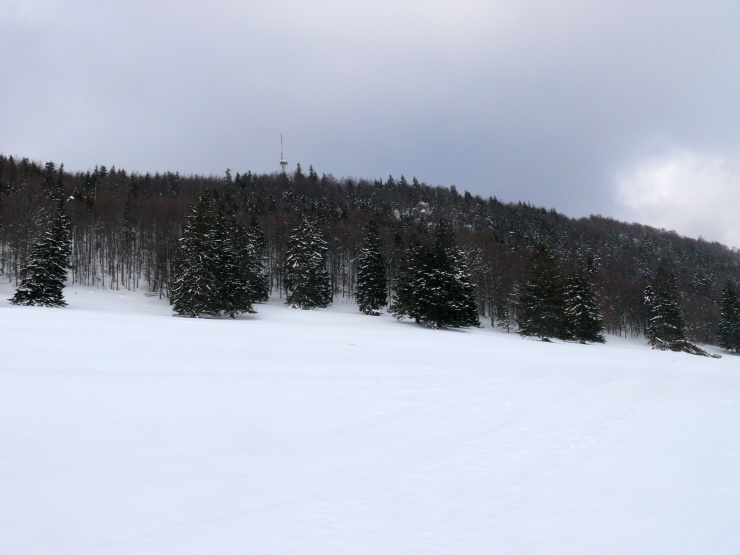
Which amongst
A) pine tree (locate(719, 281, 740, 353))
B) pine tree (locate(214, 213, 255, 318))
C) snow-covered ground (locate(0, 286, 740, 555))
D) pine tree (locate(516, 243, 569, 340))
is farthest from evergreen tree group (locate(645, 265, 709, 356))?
pine tree (locate(214, 213, 255, 318))

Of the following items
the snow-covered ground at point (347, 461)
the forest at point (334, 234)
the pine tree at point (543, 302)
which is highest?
the forest at point (334, 234)

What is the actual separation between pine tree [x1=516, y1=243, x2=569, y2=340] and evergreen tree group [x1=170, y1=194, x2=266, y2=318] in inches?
1091

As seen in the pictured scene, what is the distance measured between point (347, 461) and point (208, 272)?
126ft

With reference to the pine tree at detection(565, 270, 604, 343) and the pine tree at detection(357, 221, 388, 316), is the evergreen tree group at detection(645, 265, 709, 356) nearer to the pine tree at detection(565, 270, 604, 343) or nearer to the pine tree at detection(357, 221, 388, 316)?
the pine tree at detection(565, 270, 604, 343)

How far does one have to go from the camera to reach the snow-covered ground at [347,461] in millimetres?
4746

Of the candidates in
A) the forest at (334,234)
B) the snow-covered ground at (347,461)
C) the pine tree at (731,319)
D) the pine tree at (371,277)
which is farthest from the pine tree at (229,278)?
the pine tree at (731,319)

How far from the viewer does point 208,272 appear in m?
42.0

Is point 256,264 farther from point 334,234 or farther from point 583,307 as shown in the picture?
point 583,307

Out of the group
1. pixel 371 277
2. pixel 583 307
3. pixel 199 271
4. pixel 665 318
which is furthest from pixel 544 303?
pixel 199 271

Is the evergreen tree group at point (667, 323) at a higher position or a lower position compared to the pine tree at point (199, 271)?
lower

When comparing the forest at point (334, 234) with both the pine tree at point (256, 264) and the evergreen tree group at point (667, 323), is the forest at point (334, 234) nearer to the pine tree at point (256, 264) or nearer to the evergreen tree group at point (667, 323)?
the pine tree at point (256, 264)

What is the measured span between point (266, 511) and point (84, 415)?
522 centimetres

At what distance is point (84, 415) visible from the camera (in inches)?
326

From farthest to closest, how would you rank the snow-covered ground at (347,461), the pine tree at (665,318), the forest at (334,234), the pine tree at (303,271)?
the forest at (334,234), the pine tree at (303,271), the pine tree at (665,318), the snow-covered ground at (347,461)
